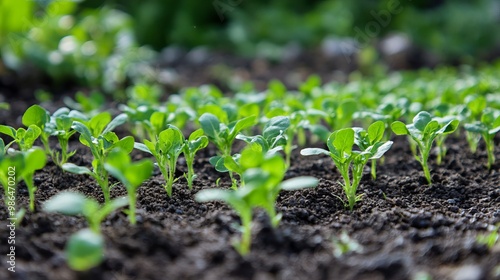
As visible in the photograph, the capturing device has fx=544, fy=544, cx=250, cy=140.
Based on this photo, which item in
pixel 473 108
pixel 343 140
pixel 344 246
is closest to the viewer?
pixel 344 246

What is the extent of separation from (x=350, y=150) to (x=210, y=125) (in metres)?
0.57

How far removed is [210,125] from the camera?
2189 millimetres

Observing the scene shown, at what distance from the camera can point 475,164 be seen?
102 inches

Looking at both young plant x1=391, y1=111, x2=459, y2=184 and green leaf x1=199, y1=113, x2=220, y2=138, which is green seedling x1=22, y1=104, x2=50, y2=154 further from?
young plant x1=391, y1=111, x2=459, y2=184

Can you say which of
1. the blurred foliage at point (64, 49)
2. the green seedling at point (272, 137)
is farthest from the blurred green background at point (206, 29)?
the green seedling at point (272, 137)

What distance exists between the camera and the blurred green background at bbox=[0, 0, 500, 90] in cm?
422

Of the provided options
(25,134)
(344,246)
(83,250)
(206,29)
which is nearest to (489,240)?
(344,246)

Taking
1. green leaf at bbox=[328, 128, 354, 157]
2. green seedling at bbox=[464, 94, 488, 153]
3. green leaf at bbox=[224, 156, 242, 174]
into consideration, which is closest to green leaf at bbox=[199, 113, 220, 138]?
green leaf at bbox=[224, 156, 242, 174]

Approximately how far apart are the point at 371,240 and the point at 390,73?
173 inches

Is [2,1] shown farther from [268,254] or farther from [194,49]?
[268,254]

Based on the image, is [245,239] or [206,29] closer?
[245,239]

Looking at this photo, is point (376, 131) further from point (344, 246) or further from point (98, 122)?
point (98, 122)

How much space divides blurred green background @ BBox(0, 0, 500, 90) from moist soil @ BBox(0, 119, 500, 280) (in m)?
2.03

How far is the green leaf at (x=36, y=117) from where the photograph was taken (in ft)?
7.15
